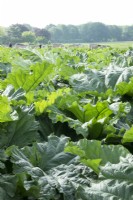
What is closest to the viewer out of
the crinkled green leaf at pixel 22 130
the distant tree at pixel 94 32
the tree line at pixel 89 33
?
the crinkled green leaf at pixel 22 130

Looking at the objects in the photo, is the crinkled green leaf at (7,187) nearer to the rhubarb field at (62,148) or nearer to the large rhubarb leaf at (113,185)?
the rhubarb field at (62,148)

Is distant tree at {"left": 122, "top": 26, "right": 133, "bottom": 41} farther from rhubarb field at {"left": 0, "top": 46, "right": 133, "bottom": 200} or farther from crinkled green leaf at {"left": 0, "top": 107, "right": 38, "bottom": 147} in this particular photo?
crinkled green leaf at {"left": 0, "top": 107, "right": 38, "bottom": 147}

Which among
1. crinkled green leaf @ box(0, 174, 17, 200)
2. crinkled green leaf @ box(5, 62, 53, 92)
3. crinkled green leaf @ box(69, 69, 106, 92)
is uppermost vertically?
crinkled green leaf @ box(5, 62, 53, 92)

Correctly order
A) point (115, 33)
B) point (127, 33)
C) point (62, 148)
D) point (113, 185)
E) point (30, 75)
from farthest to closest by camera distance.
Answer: point (115, 33) → point (127, 33) → point (30, 75) → point (62, 148) → point (113, 185)

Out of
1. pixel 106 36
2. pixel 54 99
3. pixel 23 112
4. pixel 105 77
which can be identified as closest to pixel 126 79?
pixel 105 77

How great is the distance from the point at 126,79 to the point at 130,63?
94 cm

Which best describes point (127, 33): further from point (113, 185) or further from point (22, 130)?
point (113, 185)

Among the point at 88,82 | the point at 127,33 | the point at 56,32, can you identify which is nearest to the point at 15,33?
the point at 56,32

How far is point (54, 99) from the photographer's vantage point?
1615 mm

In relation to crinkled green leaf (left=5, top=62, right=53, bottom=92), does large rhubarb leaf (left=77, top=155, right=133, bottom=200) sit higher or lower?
lower

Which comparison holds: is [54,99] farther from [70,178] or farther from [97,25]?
[97,25]

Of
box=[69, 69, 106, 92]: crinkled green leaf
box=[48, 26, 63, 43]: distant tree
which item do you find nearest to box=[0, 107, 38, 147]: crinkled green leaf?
box=[69, 69, 106, 92]: crinkled green leaf

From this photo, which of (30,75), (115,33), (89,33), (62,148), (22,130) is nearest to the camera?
(62,148)

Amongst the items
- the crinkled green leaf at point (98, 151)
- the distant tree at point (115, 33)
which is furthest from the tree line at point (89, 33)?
the crinkled green leaf at point (98, 151)
